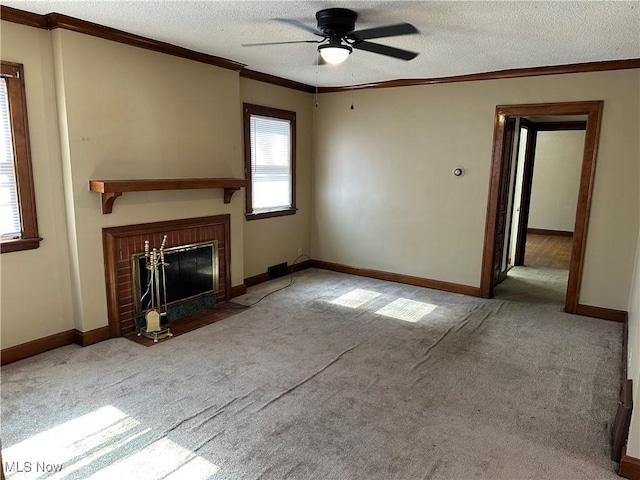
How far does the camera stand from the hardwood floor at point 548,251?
6887 mm

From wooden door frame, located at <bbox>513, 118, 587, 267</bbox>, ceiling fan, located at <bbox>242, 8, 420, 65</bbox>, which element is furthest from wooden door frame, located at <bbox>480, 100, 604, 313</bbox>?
ceiling fan, located at <bbox>242, 8, 420, 65</bbox>

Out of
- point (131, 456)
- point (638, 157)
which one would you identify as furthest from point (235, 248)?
point (638, 157)

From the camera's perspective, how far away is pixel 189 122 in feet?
13.5

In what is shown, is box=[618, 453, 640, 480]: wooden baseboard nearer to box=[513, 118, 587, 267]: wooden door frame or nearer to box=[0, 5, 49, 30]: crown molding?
box=[0, 5, 49, 30]: crown molding

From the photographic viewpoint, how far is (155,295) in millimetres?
3967

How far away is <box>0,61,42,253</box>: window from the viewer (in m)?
3.02

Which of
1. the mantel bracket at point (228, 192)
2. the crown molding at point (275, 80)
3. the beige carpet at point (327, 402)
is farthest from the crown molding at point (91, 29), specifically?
the beige carpet at point (327, 402)

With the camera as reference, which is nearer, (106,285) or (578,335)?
(106,285)

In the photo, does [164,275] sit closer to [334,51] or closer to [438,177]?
[334,51]

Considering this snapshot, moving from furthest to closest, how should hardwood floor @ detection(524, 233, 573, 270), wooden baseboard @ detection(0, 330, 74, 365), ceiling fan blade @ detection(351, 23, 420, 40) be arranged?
hardwood floor @ detection(524, 233, 573, 270) < wooden baseboard @ detection(0, 330, 74, 365) < ceiling fan blade @ detection(351, 23, 420, 40)

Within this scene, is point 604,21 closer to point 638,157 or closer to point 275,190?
point 638,157

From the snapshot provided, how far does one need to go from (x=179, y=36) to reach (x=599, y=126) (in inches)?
153

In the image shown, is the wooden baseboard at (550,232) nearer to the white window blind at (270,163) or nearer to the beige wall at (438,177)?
the beige wall at (438,177)

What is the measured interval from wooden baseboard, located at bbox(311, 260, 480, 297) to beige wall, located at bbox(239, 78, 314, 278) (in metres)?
0.41
